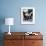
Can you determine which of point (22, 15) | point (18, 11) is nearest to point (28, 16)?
point (22, 15)

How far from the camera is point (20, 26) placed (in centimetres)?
438

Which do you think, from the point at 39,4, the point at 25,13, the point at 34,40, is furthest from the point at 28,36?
the point at 39,4

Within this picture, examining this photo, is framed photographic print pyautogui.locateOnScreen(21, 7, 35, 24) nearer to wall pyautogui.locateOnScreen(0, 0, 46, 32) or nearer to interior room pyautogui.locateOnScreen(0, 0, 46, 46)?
interior room pyautogui.locateOnScreen(0, 0, 46, 46)

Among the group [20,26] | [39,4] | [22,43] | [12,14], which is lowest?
[22,43]

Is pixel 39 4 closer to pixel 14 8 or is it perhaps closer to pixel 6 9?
pixel 14 8

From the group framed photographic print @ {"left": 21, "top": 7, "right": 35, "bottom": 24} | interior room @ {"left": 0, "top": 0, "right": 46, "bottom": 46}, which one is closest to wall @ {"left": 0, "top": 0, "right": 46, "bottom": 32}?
interior room @ {"left": 0, "top": 0, "right": 46, "bottom": 46}

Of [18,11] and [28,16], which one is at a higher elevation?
[18,11]

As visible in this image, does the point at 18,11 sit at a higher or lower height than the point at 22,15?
higher

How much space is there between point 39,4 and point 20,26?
0.98 m

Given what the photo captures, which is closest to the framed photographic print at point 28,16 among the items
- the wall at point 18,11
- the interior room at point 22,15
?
the interior room at point 22,15

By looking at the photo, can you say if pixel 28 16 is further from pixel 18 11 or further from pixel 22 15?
pixel 18 11

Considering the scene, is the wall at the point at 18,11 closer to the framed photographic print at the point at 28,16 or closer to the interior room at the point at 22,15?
the interior room at the point at 22,15

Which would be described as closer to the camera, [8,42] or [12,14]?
[8,42]

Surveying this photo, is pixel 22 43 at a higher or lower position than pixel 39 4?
lower
